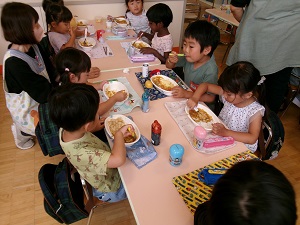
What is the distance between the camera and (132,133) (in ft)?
4.00

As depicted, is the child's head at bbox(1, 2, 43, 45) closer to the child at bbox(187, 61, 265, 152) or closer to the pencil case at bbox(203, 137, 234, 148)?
the child at bbox(187, 61, 265, 152)

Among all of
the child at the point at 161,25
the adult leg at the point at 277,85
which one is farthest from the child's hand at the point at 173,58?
the adult leg at the point at 277,85

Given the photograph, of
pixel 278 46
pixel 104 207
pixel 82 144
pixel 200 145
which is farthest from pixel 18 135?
pixel 278 46

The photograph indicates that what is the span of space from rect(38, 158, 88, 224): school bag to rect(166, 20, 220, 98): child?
887 mm

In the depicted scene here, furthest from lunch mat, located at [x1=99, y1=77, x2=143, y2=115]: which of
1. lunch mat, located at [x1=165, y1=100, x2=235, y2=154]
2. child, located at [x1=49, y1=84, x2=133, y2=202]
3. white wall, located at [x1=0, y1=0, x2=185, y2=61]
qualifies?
white wall, located at [x1=0, y1=0, x2=185, y2=61]

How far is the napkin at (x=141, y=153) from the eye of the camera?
3.60ft

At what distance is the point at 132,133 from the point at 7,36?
1.15m

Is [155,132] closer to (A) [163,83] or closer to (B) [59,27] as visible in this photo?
(A) [163,83]

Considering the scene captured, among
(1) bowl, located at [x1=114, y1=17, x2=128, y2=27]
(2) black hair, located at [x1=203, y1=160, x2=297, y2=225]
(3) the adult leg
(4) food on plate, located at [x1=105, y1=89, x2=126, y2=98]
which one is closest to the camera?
(2) black hair, located at [x1=203, y1=160, x2=297, y2=225]

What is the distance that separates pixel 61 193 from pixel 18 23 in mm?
1171

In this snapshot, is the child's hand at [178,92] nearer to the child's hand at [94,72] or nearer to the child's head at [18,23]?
the child's hand at [94,72]

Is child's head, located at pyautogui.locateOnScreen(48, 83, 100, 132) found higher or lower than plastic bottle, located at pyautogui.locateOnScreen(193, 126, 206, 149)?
higher

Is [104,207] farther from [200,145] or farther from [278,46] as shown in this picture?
[278,46]

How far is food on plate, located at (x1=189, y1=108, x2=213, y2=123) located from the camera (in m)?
1.39
